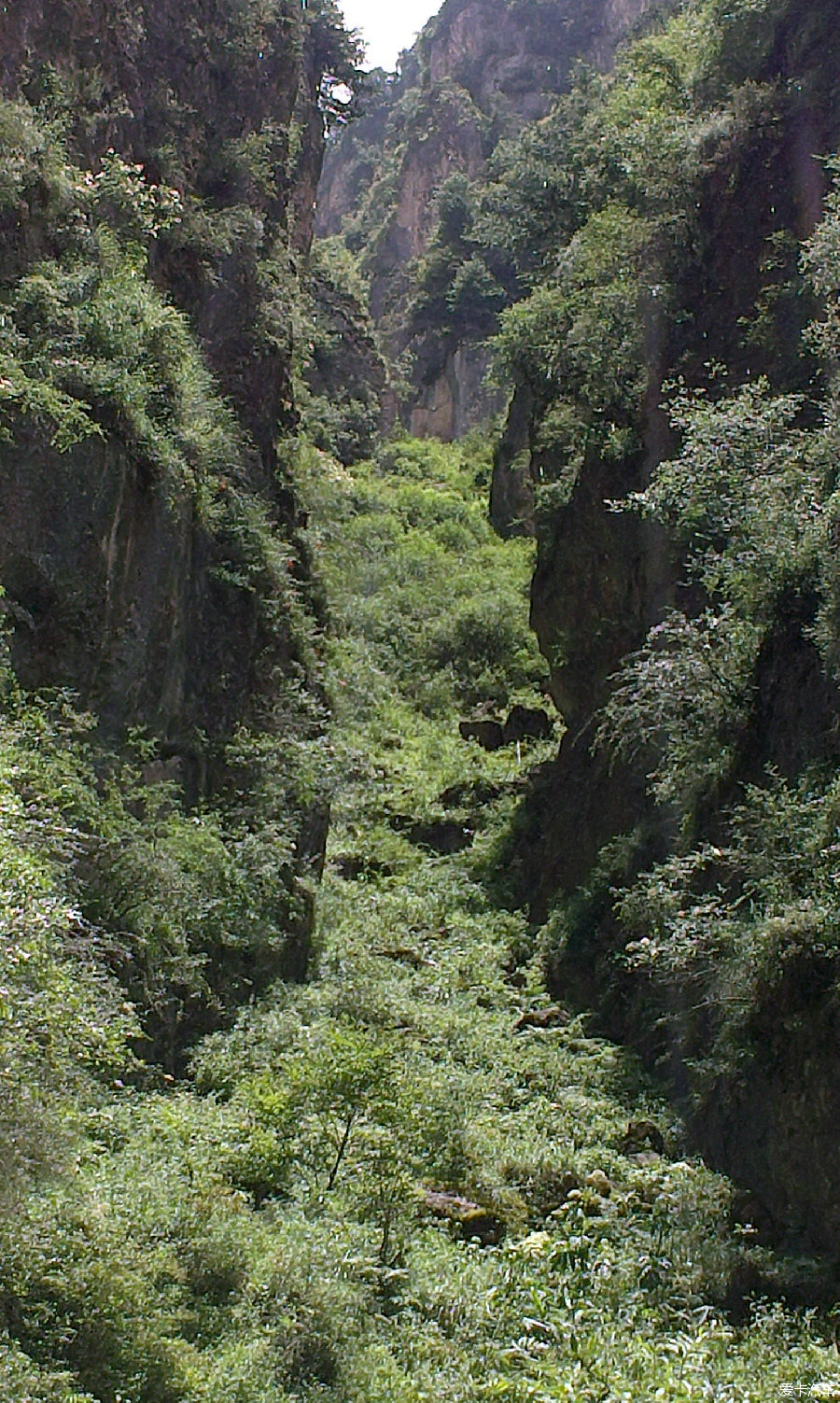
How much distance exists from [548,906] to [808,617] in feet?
23.8

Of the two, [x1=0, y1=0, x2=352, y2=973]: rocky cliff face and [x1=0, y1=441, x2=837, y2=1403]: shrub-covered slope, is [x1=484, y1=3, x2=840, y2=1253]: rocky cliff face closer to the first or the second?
[x1=0, y1=441, x2=837, y2=1403]: shrub-covered slope

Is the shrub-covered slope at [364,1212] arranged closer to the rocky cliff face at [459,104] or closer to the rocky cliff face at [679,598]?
the rocky cliff face at [679,598]

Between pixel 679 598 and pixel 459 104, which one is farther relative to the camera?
pixel 459 104

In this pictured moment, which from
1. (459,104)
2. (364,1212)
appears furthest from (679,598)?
(459,104)

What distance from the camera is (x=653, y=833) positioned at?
13375 millimetres

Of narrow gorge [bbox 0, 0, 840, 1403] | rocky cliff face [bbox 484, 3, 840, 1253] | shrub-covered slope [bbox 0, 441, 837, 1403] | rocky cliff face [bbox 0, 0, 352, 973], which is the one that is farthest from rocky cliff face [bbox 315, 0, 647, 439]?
shrub-covered slope [bbox 0, 441, 837, 1403]

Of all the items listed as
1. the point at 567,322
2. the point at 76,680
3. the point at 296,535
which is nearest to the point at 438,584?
the point at 567,322

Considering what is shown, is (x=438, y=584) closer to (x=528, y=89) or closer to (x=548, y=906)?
(x=548, y=906)

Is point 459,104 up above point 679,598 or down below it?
above

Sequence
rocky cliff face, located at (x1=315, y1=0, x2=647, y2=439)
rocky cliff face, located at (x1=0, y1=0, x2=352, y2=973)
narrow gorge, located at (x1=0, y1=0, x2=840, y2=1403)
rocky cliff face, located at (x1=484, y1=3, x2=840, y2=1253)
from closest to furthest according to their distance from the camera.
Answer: narrow gorge, located at (x1=0, y1=0, x2=840, y2=1403) → rocky cliff face, located at (x1=484, y1=3, x2=840, y2=1253) → rocky cliff face, located at (x1=0, y1=0, x2=352, y2=973) → rocky cliff face, located at (x1=315, y1=0, x2=647, y2=439)

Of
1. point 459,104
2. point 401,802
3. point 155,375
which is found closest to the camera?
point 155,375

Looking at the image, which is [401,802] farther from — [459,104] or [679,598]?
[459,104]

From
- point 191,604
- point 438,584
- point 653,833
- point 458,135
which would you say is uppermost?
point 458,135

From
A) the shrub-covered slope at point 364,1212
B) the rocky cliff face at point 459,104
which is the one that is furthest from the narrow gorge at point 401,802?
the rocky cliff face at point 459,104
